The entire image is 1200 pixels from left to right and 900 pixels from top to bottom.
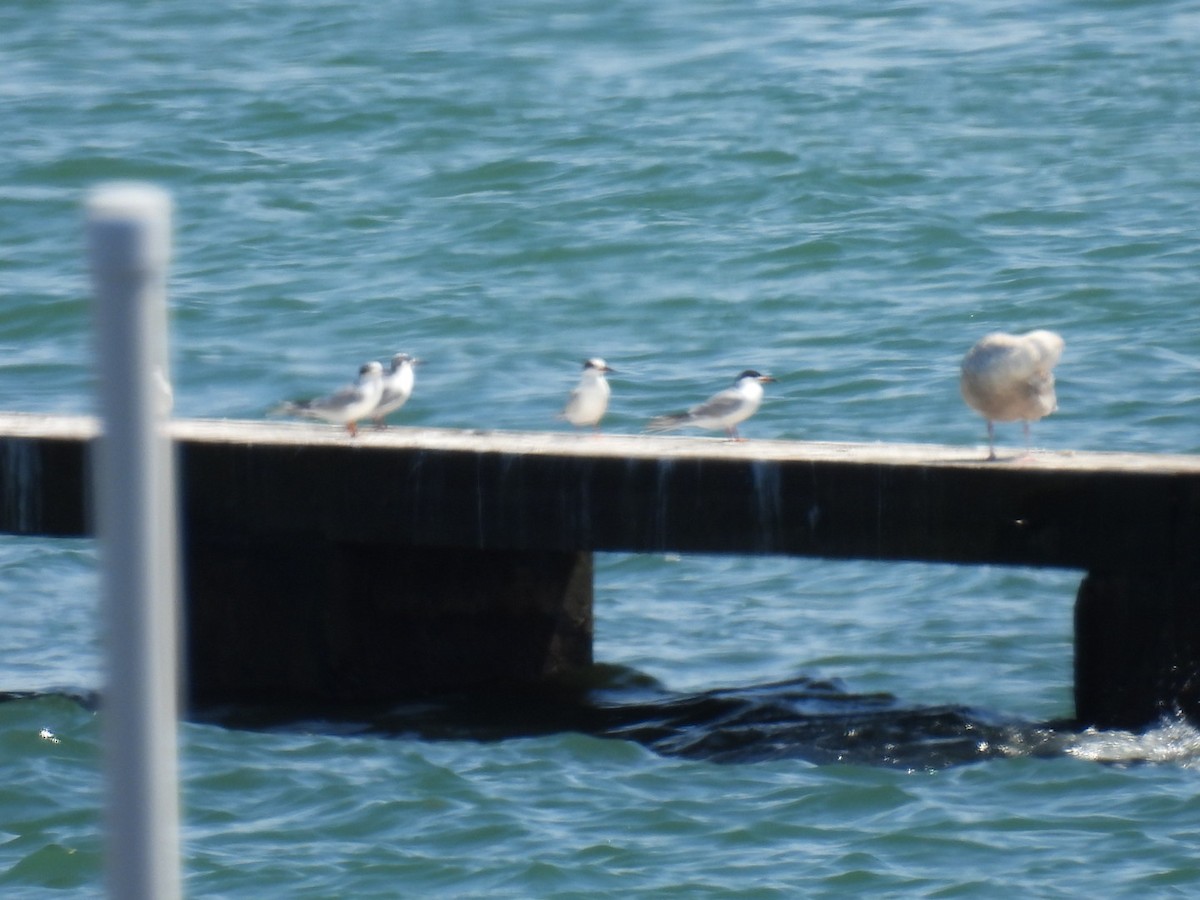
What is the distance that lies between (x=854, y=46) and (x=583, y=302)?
10.1m

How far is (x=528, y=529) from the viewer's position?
8773 millimetres

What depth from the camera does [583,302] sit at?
1920cm

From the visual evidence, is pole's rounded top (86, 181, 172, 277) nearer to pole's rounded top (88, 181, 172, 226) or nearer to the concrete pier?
pole's rounded top (88, 181, 172, 226)

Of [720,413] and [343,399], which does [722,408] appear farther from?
[343,399]

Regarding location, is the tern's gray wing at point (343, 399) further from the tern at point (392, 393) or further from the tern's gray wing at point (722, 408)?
the tern's gray wing at point (722, 408)

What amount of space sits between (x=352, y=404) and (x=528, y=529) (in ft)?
3.46

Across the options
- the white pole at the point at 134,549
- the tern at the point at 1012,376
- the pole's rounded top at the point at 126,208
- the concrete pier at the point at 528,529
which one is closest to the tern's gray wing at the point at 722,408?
the concrete pier at the point at 528,529

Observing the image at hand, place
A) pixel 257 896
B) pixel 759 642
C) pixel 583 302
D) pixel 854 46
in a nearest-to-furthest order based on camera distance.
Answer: pixel 257 896
pixel 759 642
pixel 583 302
pixel 854 46

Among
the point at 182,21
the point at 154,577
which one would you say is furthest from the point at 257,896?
the point at 182,21

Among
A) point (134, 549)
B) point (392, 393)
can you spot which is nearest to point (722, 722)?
point (392, 393)

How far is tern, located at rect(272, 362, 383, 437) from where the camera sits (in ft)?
29.9

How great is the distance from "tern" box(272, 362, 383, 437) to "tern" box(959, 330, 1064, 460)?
2707mm

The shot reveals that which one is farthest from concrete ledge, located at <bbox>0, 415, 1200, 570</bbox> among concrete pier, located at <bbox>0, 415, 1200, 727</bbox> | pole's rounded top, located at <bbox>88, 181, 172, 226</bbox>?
pole's rounded top, located at <bbox>88, 181, 172, 226</bbox>

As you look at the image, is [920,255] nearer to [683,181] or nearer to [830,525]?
[683,181]
